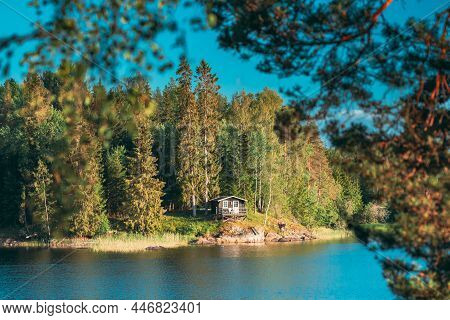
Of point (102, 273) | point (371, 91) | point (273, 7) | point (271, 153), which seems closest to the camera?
point (273, 7)

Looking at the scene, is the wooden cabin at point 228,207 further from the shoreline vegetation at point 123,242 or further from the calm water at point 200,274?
the calm water at point 200,274

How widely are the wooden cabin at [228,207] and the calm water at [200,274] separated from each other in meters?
6.52

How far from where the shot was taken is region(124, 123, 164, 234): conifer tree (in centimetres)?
3384

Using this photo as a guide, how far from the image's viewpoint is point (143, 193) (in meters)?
34.1

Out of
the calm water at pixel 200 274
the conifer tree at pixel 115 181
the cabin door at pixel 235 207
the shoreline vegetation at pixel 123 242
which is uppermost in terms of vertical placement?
the conifer tree at pixel 115 181

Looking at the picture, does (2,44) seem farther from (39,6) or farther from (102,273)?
(102,273)

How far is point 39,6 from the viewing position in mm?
3121

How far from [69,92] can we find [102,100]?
0.58ft

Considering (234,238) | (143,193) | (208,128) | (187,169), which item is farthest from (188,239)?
(208,128)

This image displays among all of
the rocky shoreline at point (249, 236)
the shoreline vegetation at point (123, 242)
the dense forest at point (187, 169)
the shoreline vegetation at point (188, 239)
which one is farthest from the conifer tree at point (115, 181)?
the rocky shoreline at point (249, 236)

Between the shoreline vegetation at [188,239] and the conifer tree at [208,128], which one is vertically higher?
the conifer tree at [208,128]

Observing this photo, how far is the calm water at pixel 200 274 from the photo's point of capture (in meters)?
17.4

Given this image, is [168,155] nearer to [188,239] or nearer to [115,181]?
[115,181]
